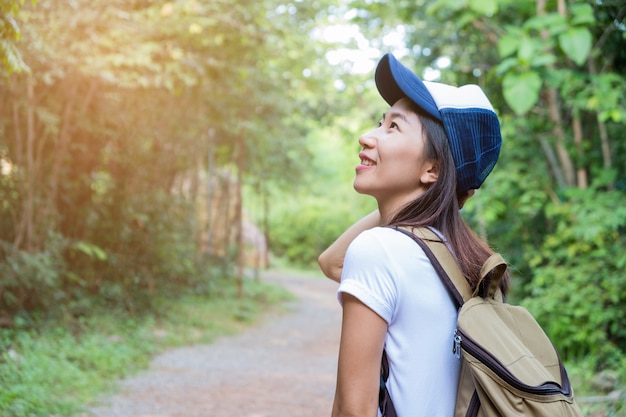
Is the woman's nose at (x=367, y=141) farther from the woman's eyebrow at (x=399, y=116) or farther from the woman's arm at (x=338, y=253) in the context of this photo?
the woman's arm at (x=338, y=253)

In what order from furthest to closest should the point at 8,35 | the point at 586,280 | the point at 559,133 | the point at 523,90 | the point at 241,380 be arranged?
the point at 241,380 → the point at 559,133 → the point at 586,280 → the point at 523,90 → the point at 8,35

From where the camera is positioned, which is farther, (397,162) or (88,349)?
(88,349)

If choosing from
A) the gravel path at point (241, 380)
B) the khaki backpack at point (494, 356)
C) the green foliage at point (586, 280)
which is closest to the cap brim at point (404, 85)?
the khaki backpack at point (494, 356)

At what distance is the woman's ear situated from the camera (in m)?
1.64

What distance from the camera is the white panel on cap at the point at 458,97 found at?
1.62 meters

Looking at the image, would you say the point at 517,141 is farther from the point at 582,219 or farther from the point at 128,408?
the point at 128,408

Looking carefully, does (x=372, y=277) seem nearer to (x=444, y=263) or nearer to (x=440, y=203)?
(x=444, y=263)

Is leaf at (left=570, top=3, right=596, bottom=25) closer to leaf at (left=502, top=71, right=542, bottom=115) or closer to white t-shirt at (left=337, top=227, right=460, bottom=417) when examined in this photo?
leaf at (left=502, top=71, right=542, bottom=115)

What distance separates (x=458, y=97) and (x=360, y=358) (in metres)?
0.63

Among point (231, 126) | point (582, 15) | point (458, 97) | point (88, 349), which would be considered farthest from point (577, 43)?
point (231, 126)

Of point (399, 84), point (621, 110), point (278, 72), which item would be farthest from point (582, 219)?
point (278, 72)

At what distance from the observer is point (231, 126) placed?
550 inches

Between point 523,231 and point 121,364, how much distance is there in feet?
15.9

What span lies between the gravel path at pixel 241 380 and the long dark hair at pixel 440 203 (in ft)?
15.7
